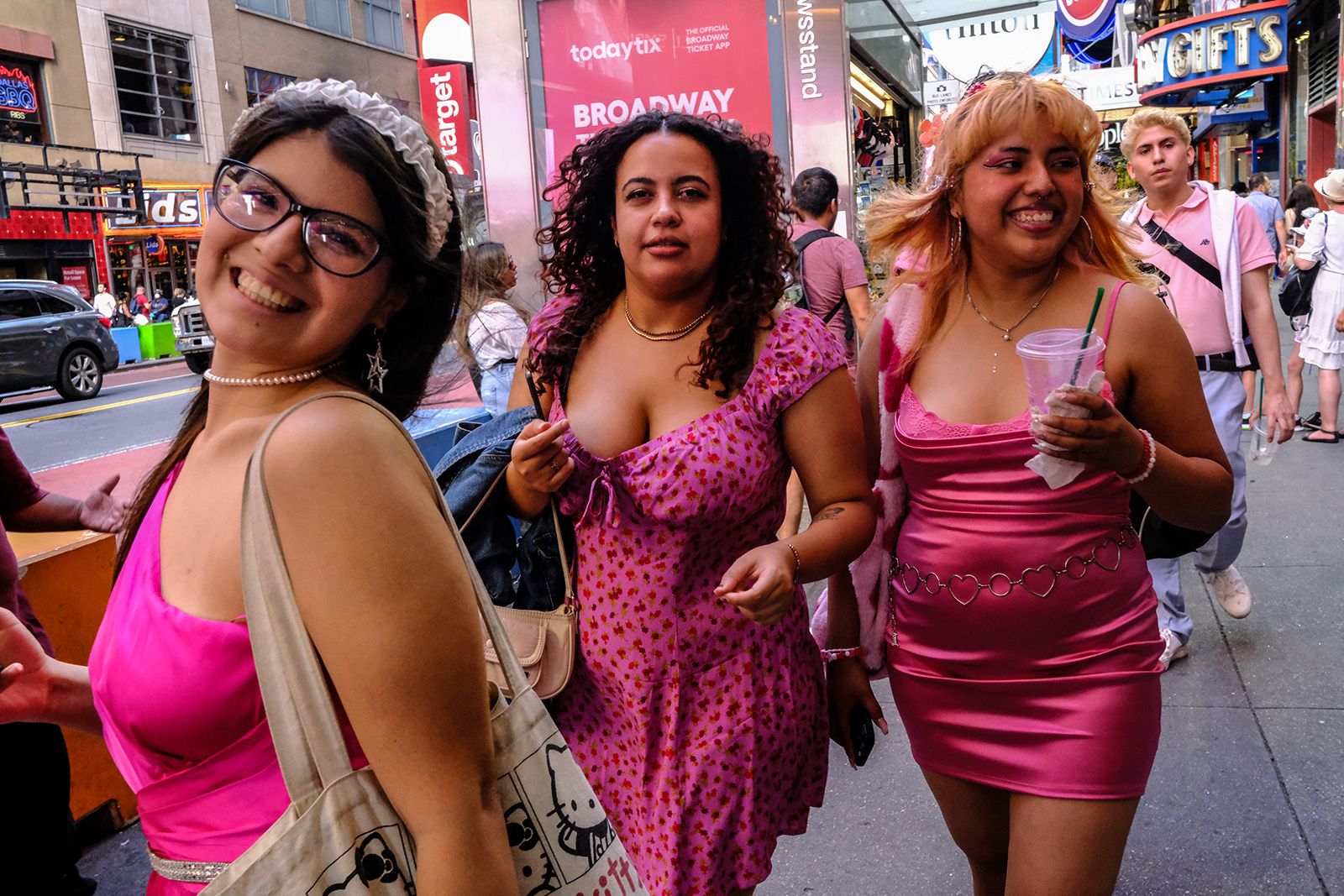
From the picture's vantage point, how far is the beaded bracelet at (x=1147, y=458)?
2.04 meters

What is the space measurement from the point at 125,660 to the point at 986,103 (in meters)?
1.92

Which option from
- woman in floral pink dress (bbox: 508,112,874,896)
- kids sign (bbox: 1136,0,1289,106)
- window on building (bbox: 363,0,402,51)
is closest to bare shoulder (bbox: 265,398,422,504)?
woman in floral pink dress (bbox: 508,112,874,896)

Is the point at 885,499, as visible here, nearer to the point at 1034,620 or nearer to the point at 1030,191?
the point at 1034,620

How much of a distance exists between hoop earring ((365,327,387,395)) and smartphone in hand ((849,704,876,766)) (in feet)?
4.90

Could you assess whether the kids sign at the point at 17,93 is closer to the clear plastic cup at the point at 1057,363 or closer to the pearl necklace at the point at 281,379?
the pearl necklace at the point at 281,379

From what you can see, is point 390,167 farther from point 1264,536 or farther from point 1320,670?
point 1264,536

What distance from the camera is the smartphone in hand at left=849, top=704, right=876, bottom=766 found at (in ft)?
8.04

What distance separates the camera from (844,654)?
2498 mm

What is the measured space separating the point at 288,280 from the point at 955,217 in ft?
5.47

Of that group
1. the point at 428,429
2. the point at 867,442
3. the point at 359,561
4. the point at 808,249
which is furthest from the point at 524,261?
the point at 359,561

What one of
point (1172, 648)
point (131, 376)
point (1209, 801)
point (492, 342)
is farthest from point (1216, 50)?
point (131, 376)

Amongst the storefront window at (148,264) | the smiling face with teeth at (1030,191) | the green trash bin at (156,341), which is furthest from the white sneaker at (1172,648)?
the storefront window at (148,264)

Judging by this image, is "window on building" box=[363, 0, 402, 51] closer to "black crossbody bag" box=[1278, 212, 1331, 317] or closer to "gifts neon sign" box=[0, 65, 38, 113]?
"gifts neon sign" box=[0, 65, 38, 113]

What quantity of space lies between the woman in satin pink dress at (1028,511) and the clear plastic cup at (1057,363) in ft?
0.31
